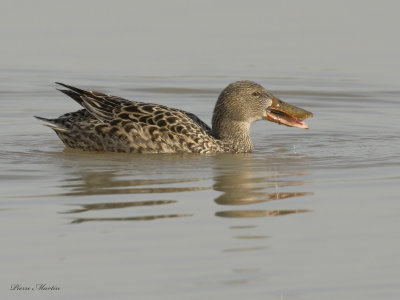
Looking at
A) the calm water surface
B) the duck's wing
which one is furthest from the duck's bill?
the duck's wing

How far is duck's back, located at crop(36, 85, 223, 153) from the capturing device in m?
12.2

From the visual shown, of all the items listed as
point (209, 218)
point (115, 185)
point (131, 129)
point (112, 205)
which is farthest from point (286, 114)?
point (209, 218)

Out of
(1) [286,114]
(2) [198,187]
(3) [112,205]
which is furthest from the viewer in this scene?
(1) [286,114]

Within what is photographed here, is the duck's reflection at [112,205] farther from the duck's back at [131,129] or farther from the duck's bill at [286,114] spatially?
the duck's bill at [286,114]

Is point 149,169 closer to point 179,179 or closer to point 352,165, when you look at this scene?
point 179,179

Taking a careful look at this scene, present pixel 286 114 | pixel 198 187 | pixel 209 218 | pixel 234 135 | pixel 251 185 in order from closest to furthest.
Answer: pixel 209 218
pixel 198 187
pixel 251 185
pixel 234 135
pixel 286 114

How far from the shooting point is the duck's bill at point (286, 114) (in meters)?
13.1

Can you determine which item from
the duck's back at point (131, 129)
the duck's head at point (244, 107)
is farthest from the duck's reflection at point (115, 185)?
the duck's head at point (244, 107)

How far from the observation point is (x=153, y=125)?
12219 millimetres

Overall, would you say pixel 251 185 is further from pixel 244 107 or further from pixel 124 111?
pixel 244 107

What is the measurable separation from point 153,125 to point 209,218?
3500 mm

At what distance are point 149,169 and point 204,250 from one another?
3404 millimetres

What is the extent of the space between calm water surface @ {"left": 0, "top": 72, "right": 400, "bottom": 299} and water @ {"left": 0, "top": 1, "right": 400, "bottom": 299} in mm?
16

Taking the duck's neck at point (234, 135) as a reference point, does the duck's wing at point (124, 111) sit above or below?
above
